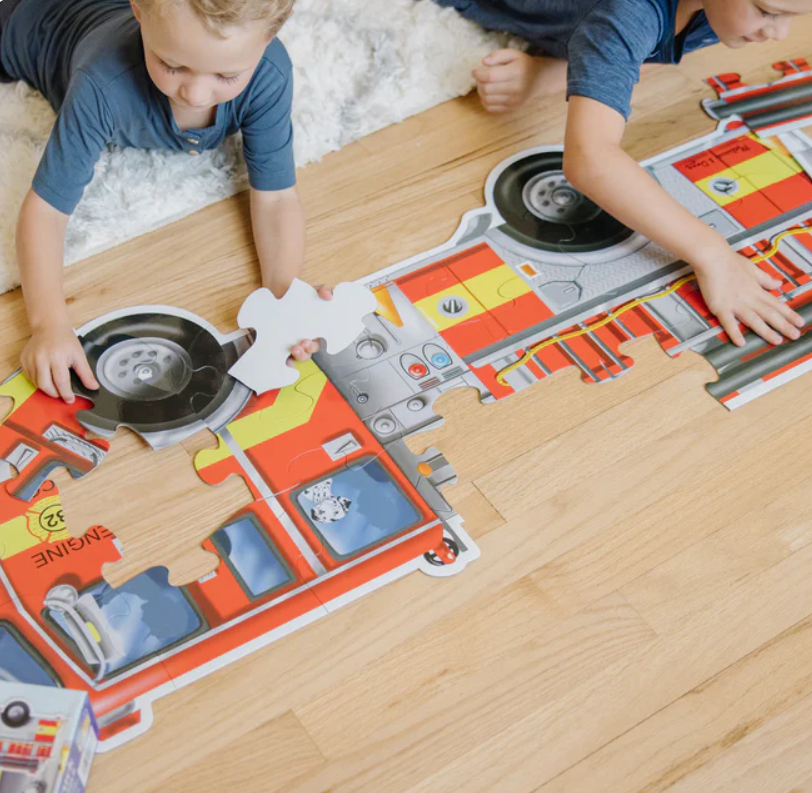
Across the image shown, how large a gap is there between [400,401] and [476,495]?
5.5 inches

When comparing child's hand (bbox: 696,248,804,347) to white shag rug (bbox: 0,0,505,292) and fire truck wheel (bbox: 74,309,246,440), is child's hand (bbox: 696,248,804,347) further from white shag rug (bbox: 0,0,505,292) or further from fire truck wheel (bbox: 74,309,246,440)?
fire truck wheel (bbox: 74,309,246,440)

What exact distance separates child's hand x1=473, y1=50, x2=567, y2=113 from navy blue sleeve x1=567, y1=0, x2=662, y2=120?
0.17 m

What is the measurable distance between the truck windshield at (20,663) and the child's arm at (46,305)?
27 centimetres

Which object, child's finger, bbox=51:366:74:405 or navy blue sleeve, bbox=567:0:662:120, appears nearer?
child's finger, bbox=51:366:74:405

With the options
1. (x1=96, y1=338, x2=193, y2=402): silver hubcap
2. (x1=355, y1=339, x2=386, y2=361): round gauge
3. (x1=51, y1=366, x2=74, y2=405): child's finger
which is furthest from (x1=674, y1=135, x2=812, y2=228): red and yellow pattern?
(x1=51, y1=366, x2=74, y2=405): child's finger

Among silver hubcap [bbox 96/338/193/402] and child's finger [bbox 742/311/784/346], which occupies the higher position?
silver hubcap [bbox 96/338/193/402]

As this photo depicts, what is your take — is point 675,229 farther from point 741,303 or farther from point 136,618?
point 136,618

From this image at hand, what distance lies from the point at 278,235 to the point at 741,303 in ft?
1.88

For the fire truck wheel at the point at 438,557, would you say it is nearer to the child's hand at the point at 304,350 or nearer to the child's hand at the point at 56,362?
the child's hand at the point at 304,350

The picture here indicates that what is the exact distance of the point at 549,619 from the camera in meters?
0.95

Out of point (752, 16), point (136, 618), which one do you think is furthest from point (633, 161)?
point (136, 618)

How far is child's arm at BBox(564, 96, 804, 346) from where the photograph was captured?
1.17m

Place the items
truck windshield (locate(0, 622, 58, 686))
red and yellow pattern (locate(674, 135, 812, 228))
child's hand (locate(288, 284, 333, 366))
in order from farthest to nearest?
red and yellow pattern (locate(674, 135, 812, 228)) < child's hand (locate(288, 284, 333, 366)) < truck windshield (locate(0, 622, 58, 686))

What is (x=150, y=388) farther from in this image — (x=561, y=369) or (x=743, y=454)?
(x=743, y=454)
